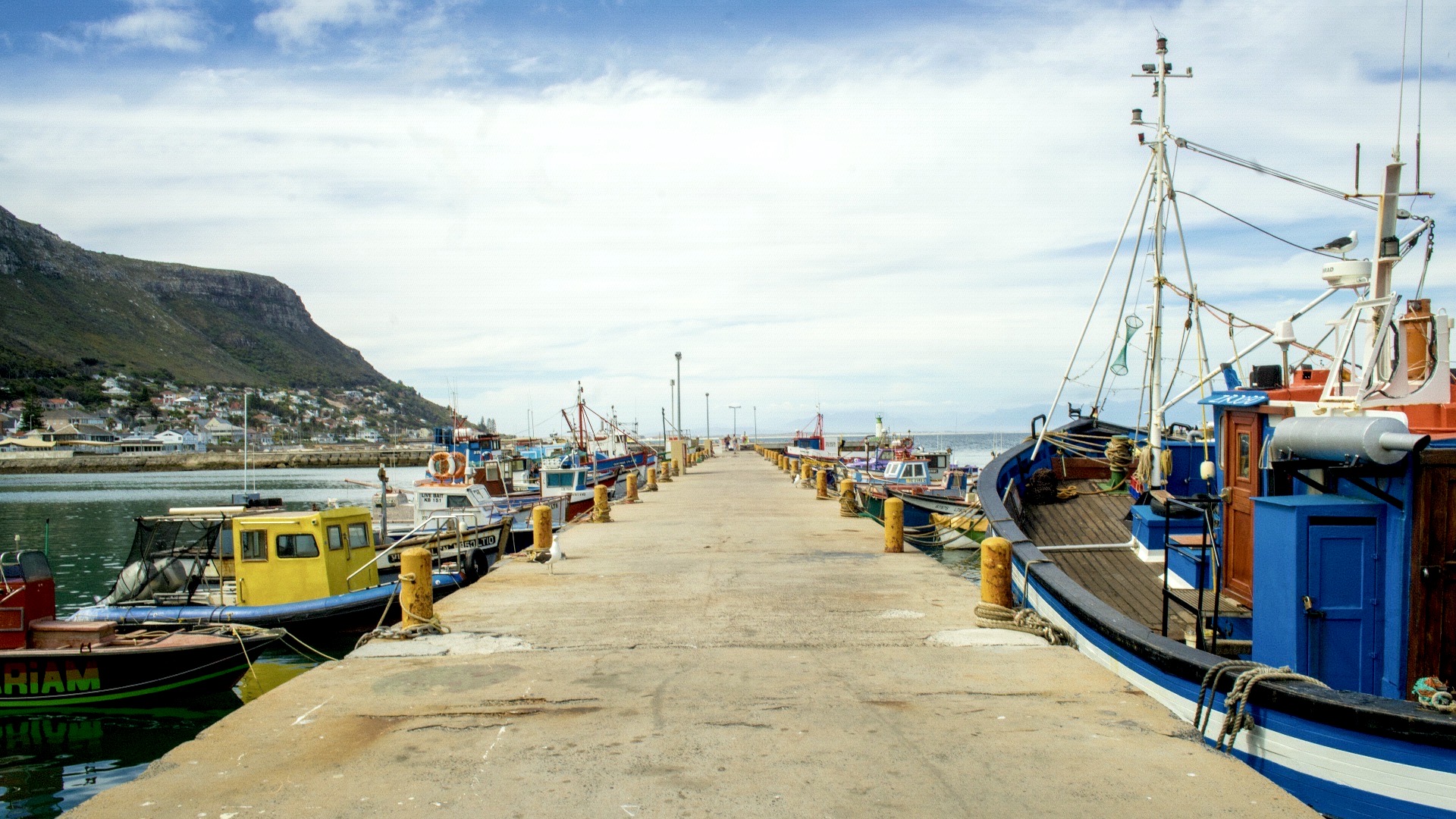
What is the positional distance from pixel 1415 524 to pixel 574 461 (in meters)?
38.8

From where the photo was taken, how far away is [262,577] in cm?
1528

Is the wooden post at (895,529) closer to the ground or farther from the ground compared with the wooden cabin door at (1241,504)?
closer to the ground

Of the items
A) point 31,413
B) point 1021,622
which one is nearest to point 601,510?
point 1021,622

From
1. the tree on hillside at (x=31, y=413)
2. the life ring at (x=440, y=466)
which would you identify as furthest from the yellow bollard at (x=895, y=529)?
the tree on hillside at (x=31, y=413)

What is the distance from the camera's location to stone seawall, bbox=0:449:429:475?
110 m

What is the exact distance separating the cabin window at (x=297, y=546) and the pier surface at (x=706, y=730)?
6.25 meters

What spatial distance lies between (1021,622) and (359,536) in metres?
12.1

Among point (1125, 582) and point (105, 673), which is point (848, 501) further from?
point (105, 673)

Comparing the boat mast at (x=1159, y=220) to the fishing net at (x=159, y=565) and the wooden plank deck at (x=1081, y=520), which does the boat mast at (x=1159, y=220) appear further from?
the fishing net at (x=159, y=565)

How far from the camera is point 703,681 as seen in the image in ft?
23.5

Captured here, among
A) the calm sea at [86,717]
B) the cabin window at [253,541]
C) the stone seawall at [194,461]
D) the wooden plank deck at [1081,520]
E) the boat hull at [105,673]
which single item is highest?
the wooden plank deck at [1081,520]

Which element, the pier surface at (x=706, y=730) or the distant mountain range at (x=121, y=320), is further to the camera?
the distant mountain range at (x=121, y=320)

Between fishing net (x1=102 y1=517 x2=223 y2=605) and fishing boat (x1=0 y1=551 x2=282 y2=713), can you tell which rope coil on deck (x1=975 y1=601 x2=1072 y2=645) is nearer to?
fishing boat (x1=0 y1=551 x2=282 y2=713)

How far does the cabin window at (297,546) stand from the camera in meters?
15.4
